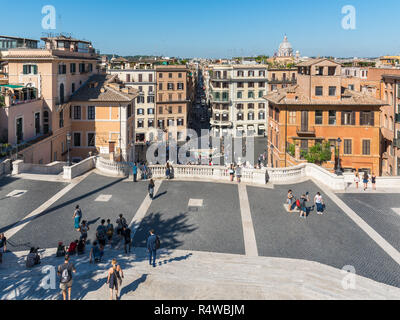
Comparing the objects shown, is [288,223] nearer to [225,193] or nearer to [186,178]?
[225,193]

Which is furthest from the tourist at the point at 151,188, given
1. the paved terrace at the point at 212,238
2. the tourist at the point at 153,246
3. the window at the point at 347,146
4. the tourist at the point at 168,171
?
the window at the point at 347,146

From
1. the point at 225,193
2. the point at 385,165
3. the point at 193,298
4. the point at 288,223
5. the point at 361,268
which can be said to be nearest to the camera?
the point at 193,298

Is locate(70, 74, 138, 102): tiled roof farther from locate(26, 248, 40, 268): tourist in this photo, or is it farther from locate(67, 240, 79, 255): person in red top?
Answer: locate(26, 248, 40, 268): tourist

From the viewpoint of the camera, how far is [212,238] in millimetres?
19344

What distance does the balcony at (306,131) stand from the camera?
43000 mm

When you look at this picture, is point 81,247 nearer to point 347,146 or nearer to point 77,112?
point 77,112

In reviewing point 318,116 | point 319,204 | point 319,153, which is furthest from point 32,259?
point 318,116

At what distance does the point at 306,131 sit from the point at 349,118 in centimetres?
469

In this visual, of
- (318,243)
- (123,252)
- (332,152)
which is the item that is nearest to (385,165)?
(332,152)

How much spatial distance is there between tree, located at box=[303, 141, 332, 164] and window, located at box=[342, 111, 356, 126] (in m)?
3.51

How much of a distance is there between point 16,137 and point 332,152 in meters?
30.8

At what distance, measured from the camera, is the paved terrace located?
14.4 meters

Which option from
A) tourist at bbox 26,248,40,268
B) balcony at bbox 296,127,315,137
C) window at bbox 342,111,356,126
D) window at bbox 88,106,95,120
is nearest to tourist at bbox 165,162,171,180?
tourist at bbox 26,248,40,268

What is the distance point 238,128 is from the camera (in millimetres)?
86875
